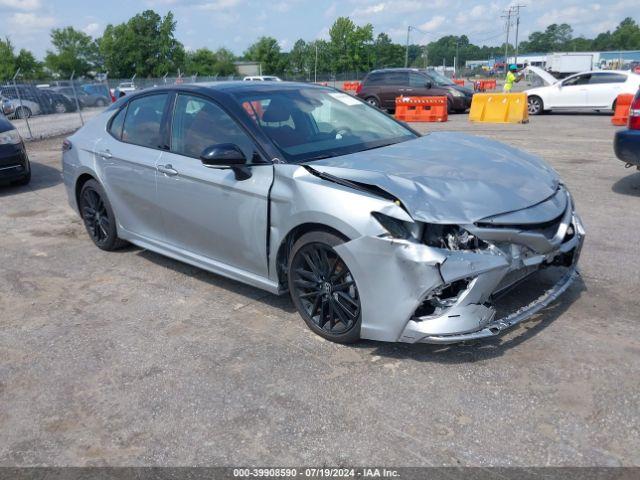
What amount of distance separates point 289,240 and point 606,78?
17.6 m

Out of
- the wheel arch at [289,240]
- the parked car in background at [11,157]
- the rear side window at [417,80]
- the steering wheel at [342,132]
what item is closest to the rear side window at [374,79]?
the rear side window at [417,80]

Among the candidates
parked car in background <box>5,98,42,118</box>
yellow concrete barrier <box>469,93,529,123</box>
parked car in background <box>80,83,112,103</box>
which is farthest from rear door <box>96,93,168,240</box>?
parked car in background <box>80,83,112,103</box>

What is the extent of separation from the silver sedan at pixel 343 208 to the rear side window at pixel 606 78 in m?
15.7

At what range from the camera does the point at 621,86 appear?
1738 centimetres

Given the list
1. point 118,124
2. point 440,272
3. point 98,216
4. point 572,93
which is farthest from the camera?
point 572,93

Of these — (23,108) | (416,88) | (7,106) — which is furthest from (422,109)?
(7,106)

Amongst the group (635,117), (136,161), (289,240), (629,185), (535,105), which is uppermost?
(535,105)

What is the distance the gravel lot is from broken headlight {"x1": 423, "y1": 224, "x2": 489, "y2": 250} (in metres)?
0.73

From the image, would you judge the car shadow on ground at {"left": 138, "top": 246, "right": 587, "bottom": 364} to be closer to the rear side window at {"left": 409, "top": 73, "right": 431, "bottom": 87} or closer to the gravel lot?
the gravel lot

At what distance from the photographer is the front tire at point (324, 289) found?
347 centimetres

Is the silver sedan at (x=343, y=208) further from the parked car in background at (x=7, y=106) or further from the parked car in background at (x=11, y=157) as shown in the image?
the parked car in background at (x=7, y=106)

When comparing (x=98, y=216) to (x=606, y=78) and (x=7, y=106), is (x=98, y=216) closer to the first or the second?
(x=606, y=78)

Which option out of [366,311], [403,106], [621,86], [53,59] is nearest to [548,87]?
[621,86]

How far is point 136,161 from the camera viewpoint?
4.89 meters
